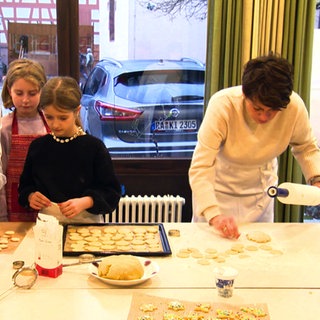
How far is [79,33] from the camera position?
316 centimetres

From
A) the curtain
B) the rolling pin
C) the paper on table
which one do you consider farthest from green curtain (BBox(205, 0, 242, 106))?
the paper on table

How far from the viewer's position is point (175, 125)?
332 cm

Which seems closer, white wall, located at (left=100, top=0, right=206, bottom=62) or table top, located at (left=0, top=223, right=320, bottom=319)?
table top, located at (left=0, top=223, right=320, bottom=319)

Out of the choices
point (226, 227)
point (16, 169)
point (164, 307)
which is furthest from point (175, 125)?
point (164, 307)

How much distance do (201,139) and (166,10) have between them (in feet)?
4.91

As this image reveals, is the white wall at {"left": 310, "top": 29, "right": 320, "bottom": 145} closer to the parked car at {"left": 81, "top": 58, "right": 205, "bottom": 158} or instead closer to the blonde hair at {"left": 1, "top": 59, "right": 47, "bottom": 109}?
the parked car at {"left": 81, "top": 58, "right": 205, "bottom": 158}

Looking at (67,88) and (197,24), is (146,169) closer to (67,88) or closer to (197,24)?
(197,24)

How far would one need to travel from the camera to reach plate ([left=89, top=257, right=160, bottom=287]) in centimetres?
144

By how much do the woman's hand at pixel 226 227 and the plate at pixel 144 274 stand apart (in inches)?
15.8

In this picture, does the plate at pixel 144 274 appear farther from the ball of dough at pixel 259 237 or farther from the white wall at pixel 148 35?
the white wall at pixel 148 35

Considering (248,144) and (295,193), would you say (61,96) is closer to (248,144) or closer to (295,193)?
(248,144)

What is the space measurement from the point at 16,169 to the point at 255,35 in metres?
1.64

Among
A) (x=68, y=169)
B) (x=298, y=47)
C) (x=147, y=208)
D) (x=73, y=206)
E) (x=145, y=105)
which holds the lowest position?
(x=147, y=208)

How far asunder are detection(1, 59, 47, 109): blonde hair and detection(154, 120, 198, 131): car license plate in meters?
1.25
